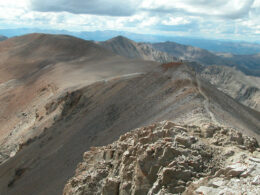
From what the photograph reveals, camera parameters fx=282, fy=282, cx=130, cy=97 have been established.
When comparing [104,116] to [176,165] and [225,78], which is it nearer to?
[176,165]

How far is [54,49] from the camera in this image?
2968 inches

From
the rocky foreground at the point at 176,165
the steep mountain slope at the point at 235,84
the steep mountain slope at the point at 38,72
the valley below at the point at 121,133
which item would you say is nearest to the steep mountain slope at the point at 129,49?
the steep mountain slope at the point at 235,84

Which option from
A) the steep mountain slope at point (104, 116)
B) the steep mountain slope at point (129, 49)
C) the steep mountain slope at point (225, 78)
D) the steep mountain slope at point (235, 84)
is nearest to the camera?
the steep mountain slope at point (104, 116)

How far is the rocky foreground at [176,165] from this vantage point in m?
8.85

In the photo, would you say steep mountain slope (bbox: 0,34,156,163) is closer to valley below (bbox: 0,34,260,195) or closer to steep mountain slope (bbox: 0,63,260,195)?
valley below (bbox: 0,34,260,195)

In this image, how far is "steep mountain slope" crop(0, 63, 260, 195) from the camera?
72.8ft

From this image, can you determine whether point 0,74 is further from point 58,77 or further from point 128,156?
point 128,156

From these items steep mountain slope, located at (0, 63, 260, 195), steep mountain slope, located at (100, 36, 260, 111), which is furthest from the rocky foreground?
steep mountain slope, located at (100, 36, 260, 111)

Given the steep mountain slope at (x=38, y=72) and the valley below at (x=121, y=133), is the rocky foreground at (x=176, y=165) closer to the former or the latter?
the valley below at (x=121, y=133)

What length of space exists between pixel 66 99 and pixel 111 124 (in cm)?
965

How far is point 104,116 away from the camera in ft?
93.1

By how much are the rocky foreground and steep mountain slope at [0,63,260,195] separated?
17.8 ft

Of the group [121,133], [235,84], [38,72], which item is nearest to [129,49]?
[235,84]

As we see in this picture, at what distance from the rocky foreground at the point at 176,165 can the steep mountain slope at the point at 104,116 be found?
5.43 m
